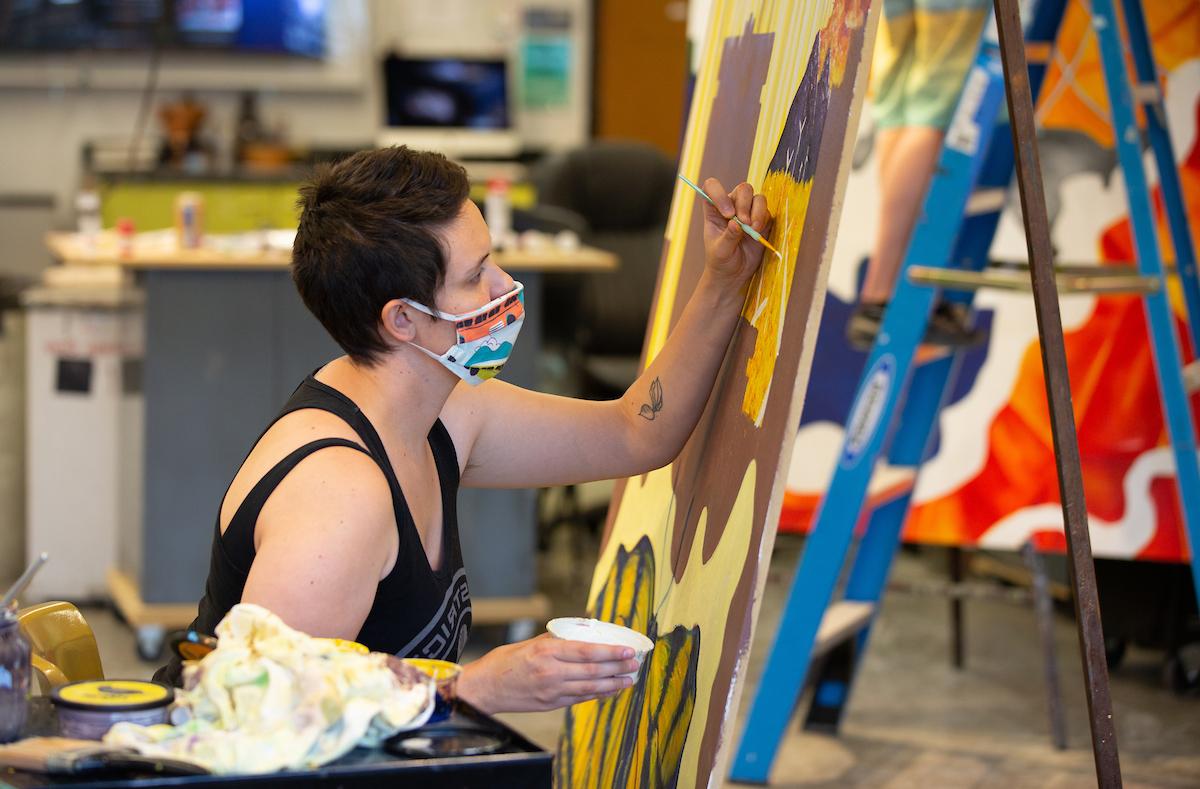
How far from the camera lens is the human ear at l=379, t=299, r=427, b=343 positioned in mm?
1524

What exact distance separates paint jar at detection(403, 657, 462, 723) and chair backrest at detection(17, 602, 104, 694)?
1.36ft

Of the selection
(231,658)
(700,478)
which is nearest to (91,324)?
(700,478)

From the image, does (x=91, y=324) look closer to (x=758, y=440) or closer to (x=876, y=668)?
(x=876, y=668)

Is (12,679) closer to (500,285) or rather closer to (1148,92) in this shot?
(500,285)

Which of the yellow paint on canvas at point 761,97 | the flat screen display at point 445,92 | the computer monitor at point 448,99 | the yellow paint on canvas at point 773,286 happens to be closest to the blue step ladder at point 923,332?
the yellow paint on canvas at point 761,97

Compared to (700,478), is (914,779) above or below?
below

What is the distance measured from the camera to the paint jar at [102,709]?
1198mm

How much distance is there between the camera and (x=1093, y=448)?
360cm

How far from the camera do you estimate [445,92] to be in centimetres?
759

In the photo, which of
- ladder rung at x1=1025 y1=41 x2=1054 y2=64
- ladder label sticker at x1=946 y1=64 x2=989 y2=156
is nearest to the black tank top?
ladder label sticker at x1=946 y1=64 x2=989 y2=156

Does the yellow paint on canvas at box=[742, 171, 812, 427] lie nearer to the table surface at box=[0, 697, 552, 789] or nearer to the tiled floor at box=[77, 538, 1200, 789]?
the table surface at box=[0, 697, 552, 789]

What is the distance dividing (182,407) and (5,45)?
4.16 meters

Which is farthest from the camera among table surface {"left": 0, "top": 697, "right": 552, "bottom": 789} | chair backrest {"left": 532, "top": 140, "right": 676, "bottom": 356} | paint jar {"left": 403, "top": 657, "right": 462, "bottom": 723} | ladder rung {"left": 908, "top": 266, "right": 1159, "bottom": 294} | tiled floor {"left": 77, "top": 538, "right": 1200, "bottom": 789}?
chair backrest {"left": 532, "top": 140, "right": 676, "bottom": 356}

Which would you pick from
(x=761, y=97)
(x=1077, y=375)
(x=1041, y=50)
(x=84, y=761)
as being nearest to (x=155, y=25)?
(x=1077, y=375)
